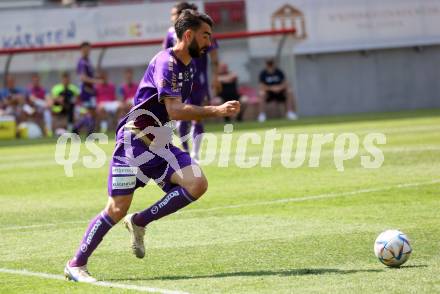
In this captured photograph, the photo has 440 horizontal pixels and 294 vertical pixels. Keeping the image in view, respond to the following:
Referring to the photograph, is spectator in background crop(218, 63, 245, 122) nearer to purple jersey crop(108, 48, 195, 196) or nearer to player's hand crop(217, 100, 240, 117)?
purple jersey crop(108, 48, 195, 196)

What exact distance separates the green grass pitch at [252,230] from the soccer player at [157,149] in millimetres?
391

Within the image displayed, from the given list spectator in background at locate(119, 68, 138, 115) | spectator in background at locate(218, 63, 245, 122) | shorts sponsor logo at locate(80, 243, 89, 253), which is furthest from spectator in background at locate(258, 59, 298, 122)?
shorts sponsor logo at locate(80, 243, 89, 253)

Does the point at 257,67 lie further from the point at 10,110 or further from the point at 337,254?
the point at 337,254

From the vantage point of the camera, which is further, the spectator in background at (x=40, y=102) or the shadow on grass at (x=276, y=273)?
the spectator in background at (x=40, y=102)

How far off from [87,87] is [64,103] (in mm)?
3443

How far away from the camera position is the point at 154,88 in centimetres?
818

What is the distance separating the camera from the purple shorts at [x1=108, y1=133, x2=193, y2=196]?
8.02 m

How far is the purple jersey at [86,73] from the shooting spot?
86.6 feet

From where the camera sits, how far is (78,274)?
778cm

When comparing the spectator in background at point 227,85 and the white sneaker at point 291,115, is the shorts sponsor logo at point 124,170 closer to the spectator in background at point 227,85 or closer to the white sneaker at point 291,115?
the spectator in background at point 227,85

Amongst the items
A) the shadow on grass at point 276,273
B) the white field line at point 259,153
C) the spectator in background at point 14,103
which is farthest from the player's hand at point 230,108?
the spectator in background at point 14,103

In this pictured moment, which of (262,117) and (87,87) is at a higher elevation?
(87,87)

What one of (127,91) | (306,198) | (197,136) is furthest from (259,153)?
(127,91)

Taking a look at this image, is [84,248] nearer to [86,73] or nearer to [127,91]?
[86,73]
